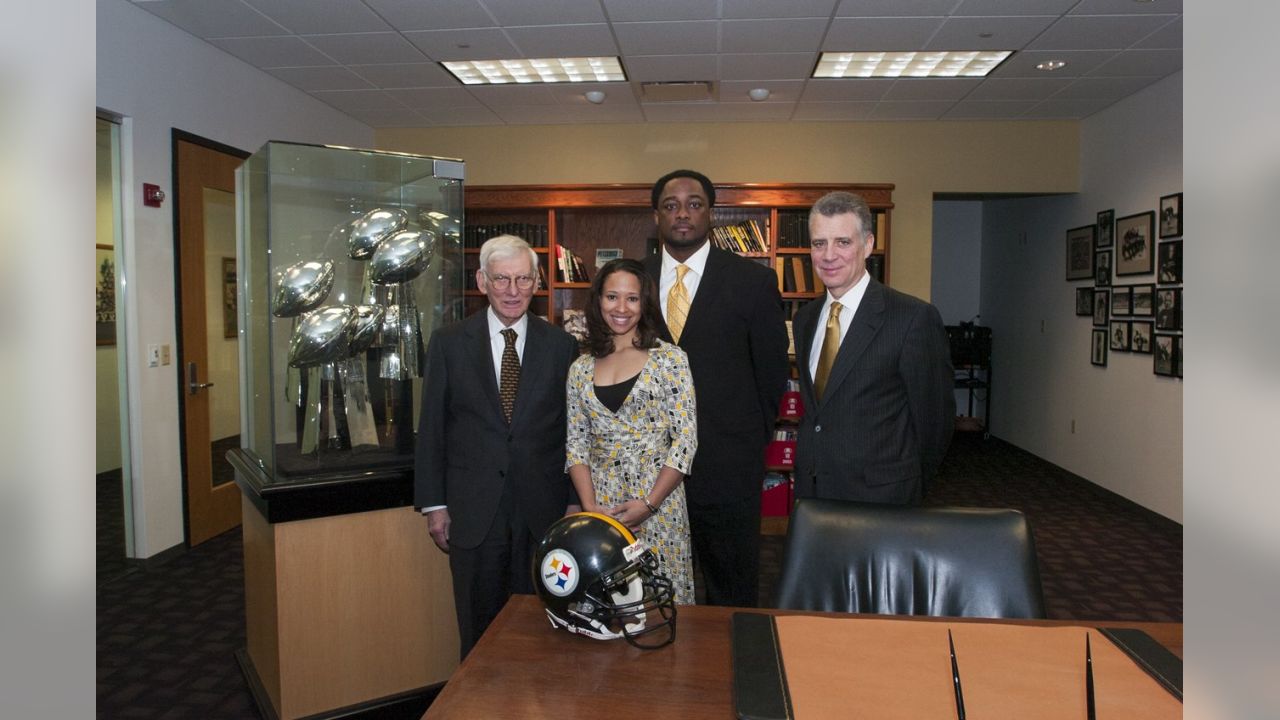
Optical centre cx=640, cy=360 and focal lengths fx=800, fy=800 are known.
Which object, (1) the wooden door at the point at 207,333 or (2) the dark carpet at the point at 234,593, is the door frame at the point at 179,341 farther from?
(2) the dark carpet at the point at 234,593

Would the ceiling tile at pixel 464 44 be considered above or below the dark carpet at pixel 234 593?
above

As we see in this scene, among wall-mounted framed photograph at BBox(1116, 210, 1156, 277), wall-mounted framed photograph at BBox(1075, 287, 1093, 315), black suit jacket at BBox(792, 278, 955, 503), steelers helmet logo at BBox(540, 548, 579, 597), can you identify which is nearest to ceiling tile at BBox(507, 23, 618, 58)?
black suit jacket at BBox(792, 278, 955, 503)

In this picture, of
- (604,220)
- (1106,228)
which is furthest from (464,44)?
(1106,228)

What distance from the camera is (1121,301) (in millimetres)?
6086

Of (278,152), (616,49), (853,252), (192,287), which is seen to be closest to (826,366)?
(853,252)

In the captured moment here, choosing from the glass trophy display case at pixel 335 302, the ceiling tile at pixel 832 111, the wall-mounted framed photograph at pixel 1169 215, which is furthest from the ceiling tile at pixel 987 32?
the glass trophy display case at pixel 335 302

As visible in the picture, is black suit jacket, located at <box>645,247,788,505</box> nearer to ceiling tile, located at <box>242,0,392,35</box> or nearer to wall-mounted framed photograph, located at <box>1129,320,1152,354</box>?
ceiling tile, located at <box>242,0,392,35</box>

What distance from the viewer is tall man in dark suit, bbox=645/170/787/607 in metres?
2.83

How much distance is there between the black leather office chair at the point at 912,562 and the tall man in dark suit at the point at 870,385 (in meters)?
0.66

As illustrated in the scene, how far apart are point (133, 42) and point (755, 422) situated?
13.1ft

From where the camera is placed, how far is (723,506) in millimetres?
2838

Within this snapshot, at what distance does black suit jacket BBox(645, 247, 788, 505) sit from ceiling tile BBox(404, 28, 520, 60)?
271cm

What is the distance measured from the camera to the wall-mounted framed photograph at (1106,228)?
627 cm
